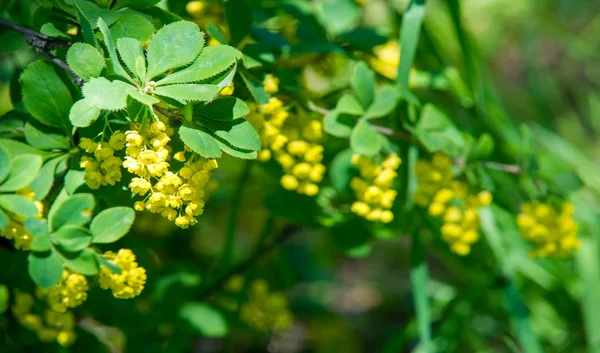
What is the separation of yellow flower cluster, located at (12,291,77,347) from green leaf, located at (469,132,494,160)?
823mm

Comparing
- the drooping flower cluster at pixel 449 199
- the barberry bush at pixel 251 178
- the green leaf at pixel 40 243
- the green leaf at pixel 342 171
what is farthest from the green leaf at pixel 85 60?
the drooping flower cluster at pixel 449 199

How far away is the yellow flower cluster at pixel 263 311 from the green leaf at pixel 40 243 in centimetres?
71

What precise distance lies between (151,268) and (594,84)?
2731 millimetres

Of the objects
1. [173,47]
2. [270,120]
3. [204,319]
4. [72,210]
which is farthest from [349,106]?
[204,319]

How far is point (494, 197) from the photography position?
142 centimetres

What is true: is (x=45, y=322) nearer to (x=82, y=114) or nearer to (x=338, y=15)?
(x=82, y=114)

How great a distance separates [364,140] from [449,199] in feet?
0.85

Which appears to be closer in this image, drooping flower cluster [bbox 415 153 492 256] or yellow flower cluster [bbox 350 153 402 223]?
yellow flower cluster [bbox 350 153 402 223]

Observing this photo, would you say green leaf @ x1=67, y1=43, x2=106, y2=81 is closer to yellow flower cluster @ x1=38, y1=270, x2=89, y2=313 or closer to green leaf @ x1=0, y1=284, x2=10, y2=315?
yellow flower cluster @ x1=38, y1=270, x2=89, y2=313

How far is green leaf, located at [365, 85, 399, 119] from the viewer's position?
1091mm

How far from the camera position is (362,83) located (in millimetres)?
1086

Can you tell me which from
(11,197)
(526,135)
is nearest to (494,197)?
(526,135)

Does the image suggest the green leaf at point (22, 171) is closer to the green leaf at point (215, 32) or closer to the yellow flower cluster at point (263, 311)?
the green leaf at point (215, 32)

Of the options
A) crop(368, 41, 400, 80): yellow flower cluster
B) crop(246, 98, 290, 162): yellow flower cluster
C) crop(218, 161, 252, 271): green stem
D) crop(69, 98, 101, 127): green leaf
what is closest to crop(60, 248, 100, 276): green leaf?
crop(69, 98, 101, 127): green leaf
